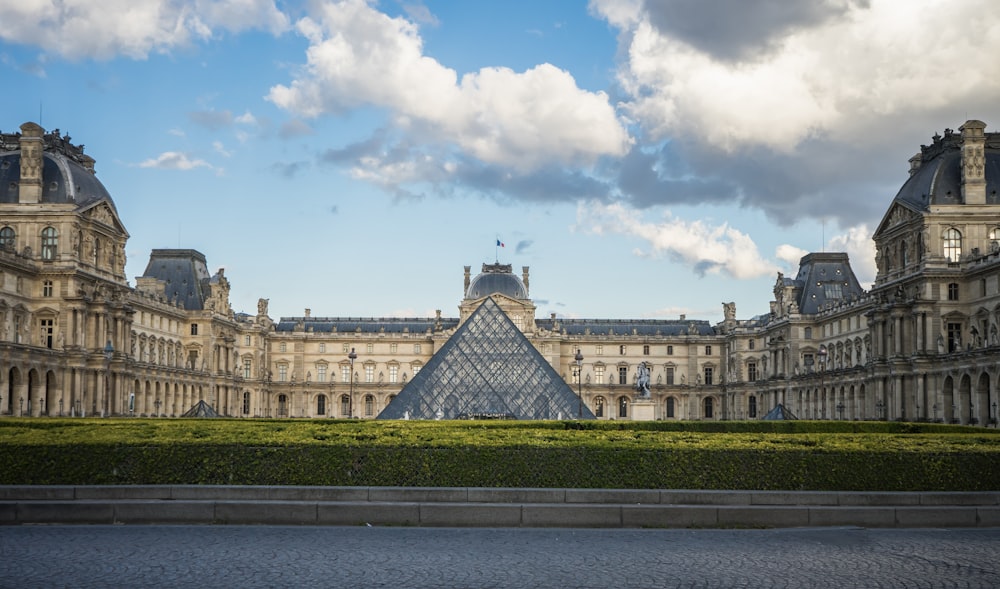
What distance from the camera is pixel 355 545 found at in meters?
12.9

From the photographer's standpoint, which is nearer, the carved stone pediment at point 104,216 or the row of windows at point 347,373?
the carved stone pediment at point 104,216

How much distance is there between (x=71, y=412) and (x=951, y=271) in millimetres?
42945

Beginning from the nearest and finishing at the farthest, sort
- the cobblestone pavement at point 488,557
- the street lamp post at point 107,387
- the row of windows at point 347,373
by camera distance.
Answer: the cobblestone pavement at point 488,557 → the street lamp post at point 107,387 → the row of windows at point 347,373

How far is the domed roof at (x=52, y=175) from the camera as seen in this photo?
51.7 metres

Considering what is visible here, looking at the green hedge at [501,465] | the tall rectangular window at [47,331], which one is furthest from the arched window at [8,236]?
the green hedge at [501,465]

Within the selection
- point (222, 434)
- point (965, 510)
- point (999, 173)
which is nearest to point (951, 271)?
point (999, 173)

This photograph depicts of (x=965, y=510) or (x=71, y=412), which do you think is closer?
(x=965, y=510)

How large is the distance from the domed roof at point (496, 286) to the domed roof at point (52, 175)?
42.7 meters

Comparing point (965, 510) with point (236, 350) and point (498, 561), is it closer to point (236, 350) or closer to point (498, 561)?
point (498, 561)

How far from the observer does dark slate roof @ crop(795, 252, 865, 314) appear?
71812mm

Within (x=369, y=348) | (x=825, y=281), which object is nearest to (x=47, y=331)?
(x=369, y=348)

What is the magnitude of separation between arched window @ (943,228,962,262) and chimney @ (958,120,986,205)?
1607 millimetres

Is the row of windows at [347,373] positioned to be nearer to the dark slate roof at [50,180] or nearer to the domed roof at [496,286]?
the domed roof at [496,286]

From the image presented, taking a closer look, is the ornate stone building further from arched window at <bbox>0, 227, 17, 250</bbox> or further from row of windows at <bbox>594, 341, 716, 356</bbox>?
row of windows at <bbox>594, 341, 716, 356</bbox>
